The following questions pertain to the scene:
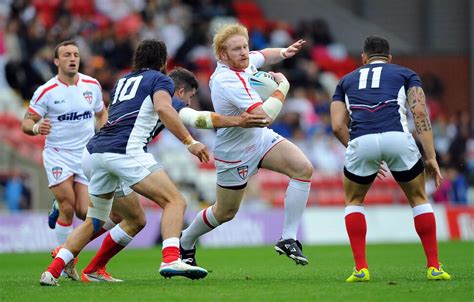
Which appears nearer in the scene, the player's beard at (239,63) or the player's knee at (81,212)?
the player's beard at (239,63)

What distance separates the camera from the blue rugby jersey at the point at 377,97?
10516 mm

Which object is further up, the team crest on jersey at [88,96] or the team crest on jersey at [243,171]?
the team crest on jersey at [88,96]

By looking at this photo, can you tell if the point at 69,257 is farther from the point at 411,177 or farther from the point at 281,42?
the point at 281,42

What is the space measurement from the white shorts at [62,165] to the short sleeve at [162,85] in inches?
128

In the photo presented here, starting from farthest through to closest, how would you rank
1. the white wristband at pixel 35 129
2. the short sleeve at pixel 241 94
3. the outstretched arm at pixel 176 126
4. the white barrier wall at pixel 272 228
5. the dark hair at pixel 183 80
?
the white barrier wall at pixel 272 228 < the white wristband at pixel 35 129 < the dark hair at pixel 183 80 < the short sleeve at pixel 241 94 < the outstretched arm at pixel 176 126

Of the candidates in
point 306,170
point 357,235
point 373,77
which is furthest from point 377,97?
point 306,170

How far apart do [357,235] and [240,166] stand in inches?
70.4

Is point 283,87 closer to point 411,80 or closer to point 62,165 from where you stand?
point 411,80

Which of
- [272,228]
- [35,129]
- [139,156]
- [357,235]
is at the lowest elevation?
[357,235]

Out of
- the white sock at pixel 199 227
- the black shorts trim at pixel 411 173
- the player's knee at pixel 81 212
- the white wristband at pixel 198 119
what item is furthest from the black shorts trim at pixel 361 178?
the player's knee at pixel 81 212

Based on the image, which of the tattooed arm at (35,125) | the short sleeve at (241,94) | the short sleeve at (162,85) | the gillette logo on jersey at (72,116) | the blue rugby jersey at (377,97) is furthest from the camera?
the gillette logo on jersey at (72,116)

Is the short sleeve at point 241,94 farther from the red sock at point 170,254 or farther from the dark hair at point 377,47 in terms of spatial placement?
the red sock at point 170,254

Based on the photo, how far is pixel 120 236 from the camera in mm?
11602

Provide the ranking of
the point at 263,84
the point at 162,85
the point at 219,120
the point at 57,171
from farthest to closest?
the point at 57,171 → the point at 263,84 → the point at 219,120 → the point at 162,85
